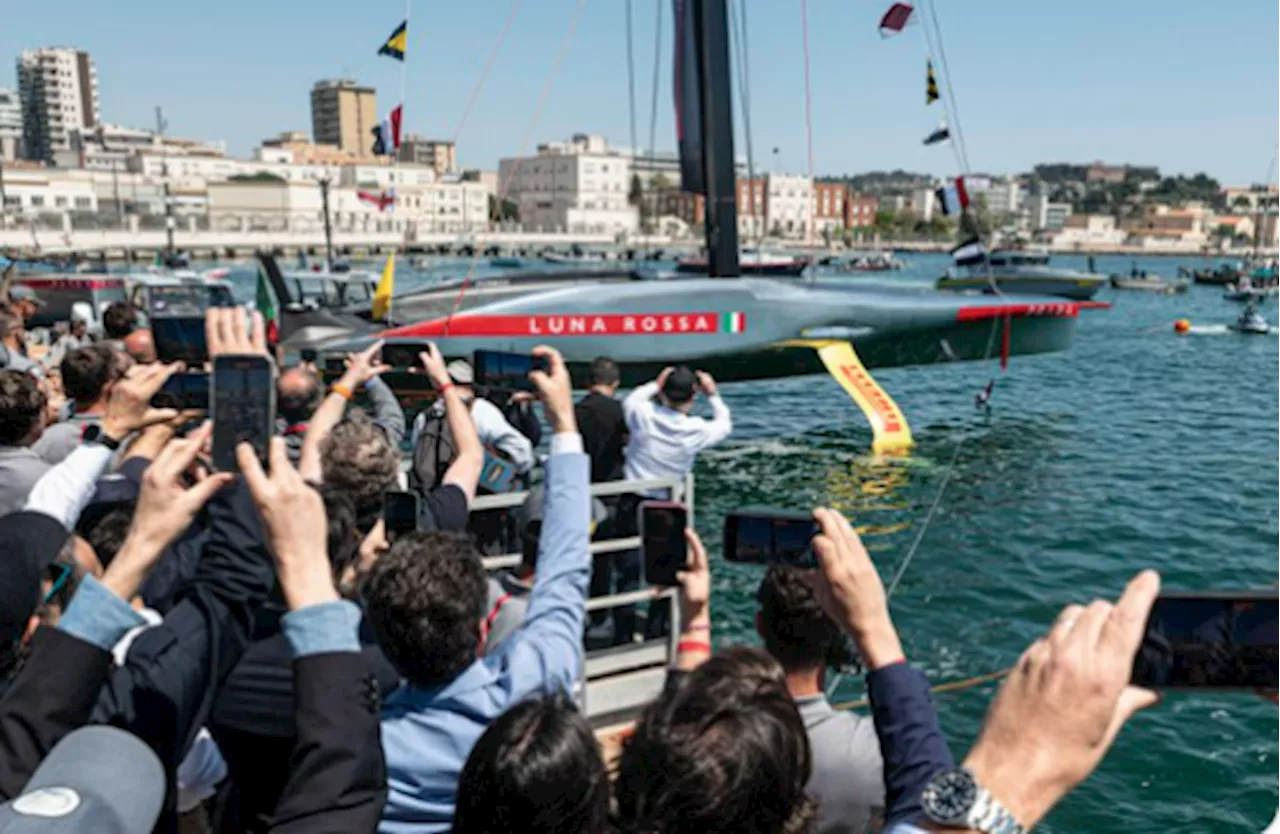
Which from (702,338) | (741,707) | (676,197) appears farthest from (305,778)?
(676,197)

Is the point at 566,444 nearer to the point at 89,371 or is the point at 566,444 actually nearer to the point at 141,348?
the point at 89,371

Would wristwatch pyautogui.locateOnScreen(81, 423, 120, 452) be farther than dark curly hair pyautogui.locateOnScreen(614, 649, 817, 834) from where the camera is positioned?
Yes

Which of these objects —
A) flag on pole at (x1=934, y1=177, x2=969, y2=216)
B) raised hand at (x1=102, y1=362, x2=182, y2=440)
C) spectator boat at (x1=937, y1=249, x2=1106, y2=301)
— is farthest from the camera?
spectator boat at (x1=937, y1=249, x2=1106, y2=301)

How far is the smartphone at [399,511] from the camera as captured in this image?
10.5ft

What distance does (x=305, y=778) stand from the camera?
1722 mm

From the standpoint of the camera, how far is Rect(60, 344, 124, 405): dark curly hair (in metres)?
4.25

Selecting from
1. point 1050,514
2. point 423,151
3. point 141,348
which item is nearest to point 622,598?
point 141,348

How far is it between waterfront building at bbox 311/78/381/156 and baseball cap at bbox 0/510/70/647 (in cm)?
19450

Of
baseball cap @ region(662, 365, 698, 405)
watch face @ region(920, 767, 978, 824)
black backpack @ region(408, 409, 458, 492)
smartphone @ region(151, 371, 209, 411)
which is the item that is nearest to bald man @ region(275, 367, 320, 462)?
black backpack @ region(408, 409, 458, 492)

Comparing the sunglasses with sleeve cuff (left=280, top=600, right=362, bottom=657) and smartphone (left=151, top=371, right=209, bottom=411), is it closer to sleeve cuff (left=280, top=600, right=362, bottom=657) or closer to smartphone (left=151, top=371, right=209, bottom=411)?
sleeve cuff (left=280, top=600, right=362, bottom=657)

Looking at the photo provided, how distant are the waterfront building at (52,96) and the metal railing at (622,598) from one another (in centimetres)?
20287

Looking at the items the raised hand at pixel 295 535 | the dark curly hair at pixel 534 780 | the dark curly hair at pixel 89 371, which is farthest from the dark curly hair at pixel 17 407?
the dark curly hair at pixel 534 780

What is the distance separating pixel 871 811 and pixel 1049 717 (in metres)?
1.05

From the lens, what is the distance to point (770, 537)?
222 cm
